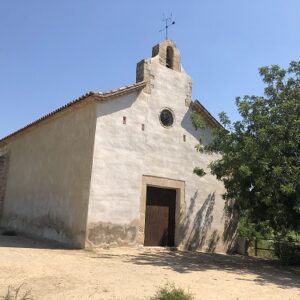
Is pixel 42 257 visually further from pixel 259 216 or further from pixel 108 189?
pixel 259 216

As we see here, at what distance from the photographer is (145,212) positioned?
1391cm

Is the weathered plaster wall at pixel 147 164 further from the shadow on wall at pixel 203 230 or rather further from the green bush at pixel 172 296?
the green bush at pixel 172 296

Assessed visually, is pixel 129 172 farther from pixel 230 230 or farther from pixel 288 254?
pixel 288 254

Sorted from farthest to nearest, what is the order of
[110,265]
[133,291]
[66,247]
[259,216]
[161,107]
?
[161,107] < [66,247] < [259,216] < [110,265] < [133,291]

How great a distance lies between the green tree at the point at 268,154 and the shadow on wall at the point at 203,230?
328 centimetres

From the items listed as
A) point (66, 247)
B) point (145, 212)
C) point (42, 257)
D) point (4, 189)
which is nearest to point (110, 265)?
point (42, 257)

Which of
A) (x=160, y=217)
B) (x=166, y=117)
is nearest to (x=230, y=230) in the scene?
(x=160, y=217)

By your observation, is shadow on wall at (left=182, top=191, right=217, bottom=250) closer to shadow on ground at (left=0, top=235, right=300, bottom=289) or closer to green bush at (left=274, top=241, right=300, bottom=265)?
shadow on ground at (left=0, top=235, right=300, bottom=289)

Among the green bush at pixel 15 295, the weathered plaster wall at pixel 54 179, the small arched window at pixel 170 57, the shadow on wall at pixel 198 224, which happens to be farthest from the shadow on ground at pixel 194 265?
the small arched window at pixel 170 57

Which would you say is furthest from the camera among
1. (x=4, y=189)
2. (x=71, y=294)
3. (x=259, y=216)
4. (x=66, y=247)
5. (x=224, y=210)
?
(x=4, y=189)

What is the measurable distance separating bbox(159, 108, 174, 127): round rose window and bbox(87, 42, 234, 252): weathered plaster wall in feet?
0.66

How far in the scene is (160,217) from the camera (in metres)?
14.5

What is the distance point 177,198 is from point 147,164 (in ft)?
6.41

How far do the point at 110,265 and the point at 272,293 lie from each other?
3.89 m
